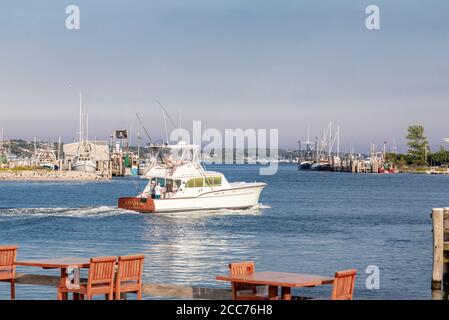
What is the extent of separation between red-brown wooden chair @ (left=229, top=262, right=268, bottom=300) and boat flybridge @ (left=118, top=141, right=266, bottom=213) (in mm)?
45857

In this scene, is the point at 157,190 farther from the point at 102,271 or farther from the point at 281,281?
the point at 281,281

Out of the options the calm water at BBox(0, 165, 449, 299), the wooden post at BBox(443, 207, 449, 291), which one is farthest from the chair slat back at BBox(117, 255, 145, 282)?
the wooden post at BBox(443, 207, 449, 291)

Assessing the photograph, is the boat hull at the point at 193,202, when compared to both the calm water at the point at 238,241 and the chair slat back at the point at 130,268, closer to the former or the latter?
the calm water at the point at 238,241

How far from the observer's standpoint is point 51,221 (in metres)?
59.6

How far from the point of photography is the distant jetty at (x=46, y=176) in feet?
569

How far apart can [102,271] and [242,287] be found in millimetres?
2702

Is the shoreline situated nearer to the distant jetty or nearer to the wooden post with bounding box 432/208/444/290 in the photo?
the distant jetty

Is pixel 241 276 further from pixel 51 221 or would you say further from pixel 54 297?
pixel 51 221

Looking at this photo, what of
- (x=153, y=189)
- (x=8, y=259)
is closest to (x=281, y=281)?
(x=8, y=259)

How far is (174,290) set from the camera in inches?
675

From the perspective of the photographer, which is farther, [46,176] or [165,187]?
[46,176]

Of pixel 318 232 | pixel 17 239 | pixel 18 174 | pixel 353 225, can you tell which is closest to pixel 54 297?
pixel 17 239
